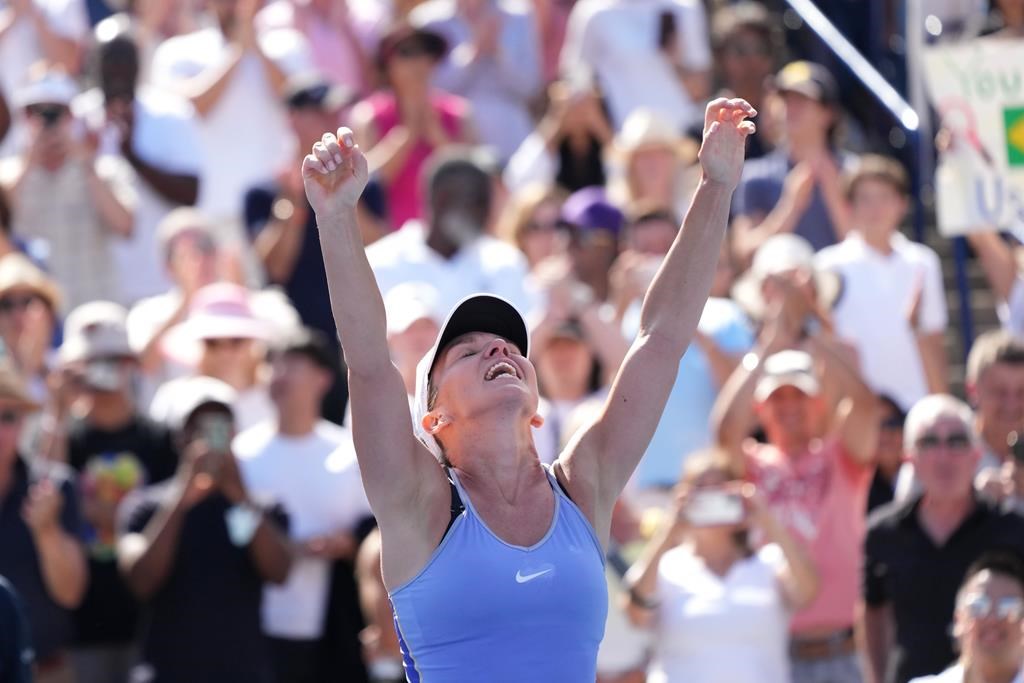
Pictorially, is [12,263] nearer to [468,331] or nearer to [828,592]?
[828,592]

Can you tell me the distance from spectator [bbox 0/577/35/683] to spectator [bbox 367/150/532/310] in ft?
12.6

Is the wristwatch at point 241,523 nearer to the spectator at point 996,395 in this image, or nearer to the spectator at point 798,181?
the spectator at point 996,395

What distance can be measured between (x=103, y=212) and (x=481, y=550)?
6.37 metres

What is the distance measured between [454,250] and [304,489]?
1599 millimetres

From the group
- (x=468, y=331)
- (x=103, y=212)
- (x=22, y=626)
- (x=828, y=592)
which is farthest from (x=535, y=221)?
(x=468, y=331)

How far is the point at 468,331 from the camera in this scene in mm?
4305

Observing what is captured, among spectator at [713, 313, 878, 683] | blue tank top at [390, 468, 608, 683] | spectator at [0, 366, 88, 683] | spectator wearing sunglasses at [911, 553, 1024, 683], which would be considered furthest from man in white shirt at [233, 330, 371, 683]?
blue tank top at [390, 468, 608, 683]

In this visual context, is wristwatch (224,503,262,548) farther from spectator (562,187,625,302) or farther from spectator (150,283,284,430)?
spectator (562,187,625,302)

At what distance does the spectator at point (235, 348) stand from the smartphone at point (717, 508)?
223 cm

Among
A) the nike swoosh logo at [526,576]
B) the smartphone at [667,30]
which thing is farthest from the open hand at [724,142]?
the smartphone at [667,30]

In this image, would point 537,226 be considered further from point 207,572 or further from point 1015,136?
point 207,572

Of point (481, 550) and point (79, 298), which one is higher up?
point (481, 550)

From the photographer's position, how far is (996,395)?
7738 millimetres

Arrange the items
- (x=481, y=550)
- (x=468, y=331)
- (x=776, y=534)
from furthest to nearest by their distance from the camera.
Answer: (x=776, y=534)
(x=468, y=331)
(x=481, y=550)
